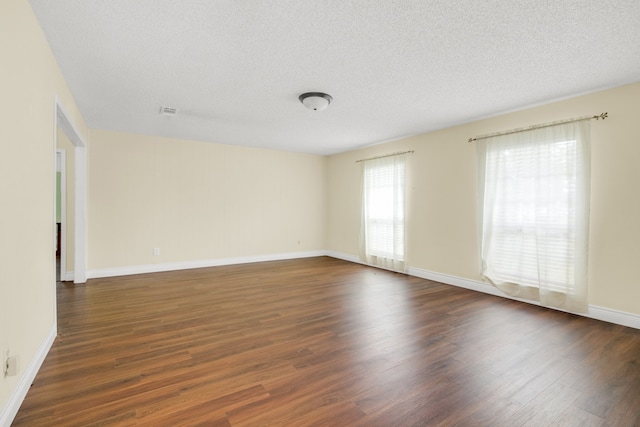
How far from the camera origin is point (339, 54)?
2496 mm

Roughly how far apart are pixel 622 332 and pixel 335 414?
120 inches

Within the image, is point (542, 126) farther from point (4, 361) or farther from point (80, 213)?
point (80, 213)

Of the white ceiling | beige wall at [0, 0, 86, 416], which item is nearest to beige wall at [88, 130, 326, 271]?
the white ceiling

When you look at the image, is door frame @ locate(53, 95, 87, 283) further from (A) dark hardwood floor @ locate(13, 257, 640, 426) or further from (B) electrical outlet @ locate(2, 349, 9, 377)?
(B) electrical outlet @ locate(2, 349, 9, 377)

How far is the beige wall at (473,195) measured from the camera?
119 inches

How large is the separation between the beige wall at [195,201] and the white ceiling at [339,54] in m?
1.28

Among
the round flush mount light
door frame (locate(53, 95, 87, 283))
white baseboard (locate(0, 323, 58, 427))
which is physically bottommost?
white baseboard (locate(0, 323, 58, 427))

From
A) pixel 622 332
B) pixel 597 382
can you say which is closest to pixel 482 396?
pixel 597 382

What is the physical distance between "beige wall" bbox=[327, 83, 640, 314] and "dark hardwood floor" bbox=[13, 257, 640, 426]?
0.64 meters

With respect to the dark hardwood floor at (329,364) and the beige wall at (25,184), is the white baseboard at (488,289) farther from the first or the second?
the beige wall at (25,184)

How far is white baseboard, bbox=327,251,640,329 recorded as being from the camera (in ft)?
9.87

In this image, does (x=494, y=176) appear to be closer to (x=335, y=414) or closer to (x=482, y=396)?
(x=482, y=396)

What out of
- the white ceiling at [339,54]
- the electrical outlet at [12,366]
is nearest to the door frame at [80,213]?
the white ceiling at [339,54]

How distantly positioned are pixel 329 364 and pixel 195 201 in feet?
14.9
